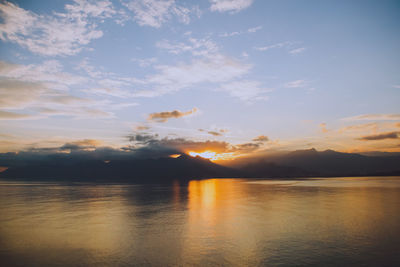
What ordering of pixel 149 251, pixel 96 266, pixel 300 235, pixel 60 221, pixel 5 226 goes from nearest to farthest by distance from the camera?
pixel 96 266 < pixel 149 251 < pixel 300 235 < pixel 5 226 < pixel 60 221

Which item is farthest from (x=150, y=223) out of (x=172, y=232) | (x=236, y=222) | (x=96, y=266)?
(x=96, y=266)

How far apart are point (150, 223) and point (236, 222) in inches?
348

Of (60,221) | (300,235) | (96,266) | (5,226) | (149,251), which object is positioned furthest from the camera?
(60,221)

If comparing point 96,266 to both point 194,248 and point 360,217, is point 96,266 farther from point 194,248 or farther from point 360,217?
point 360,217

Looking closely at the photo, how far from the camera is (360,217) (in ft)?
93.1

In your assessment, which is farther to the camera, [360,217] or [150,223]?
[360,217]

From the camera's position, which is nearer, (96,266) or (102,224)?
(96,266)

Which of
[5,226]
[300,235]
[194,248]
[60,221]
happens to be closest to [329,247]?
[300,235]

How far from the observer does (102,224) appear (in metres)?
25.8

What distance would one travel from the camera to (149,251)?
1689 centimetres

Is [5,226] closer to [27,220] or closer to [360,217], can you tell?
[27,220]

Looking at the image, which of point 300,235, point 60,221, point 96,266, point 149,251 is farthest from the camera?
point 60,221

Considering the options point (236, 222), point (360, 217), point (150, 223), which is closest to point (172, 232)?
point (150, 223)

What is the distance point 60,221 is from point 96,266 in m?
16.2
